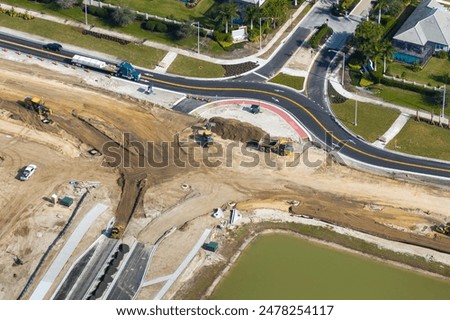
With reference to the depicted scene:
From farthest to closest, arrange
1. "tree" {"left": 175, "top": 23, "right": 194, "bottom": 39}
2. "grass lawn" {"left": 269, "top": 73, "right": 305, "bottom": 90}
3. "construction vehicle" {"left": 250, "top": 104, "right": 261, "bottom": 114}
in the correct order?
"tree" {"left": 175, "top": 23, "right": 194, "bottom": 39} < "grass lawn" {"left": 269, "top": 73, "right": 305, "bottom": 90} < "construction vehicle" {"left": 250, "top": 104, "right": 261, "bottom": 114}

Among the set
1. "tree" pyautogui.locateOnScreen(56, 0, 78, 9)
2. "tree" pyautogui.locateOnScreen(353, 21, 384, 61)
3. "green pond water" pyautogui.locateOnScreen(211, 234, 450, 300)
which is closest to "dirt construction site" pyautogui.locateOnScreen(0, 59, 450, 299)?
"green pond water" pyautogui.locateOnScreen(211, 234, 450, 300)

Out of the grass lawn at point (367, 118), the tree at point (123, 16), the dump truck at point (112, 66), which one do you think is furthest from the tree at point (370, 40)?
the tree at point (123, 16)

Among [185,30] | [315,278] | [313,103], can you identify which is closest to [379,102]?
[313,103]

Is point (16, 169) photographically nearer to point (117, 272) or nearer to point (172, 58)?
point (117, 272)

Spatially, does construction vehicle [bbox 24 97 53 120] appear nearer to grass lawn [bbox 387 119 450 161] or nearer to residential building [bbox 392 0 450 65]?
grass lawn [bbox 387 119 450 161]

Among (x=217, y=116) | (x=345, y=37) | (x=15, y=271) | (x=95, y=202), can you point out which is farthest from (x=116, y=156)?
(x=345, y=37)

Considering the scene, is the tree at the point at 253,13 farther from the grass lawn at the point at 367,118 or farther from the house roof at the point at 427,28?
the house roof at the point at 427,28
